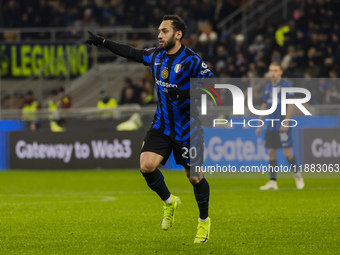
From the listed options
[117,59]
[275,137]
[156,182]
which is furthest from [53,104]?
[156,182]

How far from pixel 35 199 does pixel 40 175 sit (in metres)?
5.44

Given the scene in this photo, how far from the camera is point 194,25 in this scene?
923 inches

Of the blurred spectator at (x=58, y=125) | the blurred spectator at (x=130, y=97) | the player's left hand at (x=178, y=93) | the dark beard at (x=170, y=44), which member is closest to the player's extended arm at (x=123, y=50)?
the dark beard at (x=170, y=44)

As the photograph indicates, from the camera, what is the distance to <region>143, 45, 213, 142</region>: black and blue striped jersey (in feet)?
22.4

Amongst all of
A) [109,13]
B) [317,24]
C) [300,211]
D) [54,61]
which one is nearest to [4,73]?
[54,61]

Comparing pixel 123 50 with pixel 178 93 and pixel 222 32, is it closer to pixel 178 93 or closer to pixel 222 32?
pixel 178 93

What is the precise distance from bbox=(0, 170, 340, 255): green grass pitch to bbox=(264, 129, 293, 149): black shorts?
76cm

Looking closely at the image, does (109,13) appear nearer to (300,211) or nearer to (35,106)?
(35,106)

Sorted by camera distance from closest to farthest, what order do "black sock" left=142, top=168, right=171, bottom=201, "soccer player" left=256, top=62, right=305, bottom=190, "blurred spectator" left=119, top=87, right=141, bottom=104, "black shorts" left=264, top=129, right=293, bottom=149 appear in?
"black sock" left=142, top=168, right=171, bottom=201
"soccer player" left=256, top=62, right=305, bottom=190
"black shorts" left=264, top=129, right=293, bottom=149
"blurred spectator" left=119, top=87, right=141, bottom=104

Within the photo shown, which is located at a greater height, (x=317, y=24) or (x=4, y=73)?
(x=317, y=24)

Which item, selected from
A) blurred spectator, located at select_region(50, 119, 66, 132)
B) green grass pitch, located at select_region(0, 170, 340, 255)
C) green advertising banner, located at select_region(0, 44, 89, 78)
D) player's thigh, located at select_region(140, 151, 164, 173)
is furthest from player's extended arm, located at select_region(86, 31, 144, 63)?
green advertising banner, located at select_region(0, 44, 89, 78)

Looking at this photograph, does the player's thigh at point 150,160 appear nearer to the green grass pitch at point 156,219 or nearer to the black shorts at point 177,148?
the black shorts at point 177,148

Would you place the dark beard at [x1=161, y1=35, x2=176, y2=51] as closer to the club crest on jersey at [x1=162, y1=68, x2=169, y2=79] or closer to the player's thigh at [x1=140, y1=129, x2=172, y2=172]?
the club crest on jersey at [x1=162, y1=68, x2=169, y2=79]

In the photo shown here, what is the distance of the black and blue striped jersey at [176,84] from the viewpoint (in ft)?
22.4
